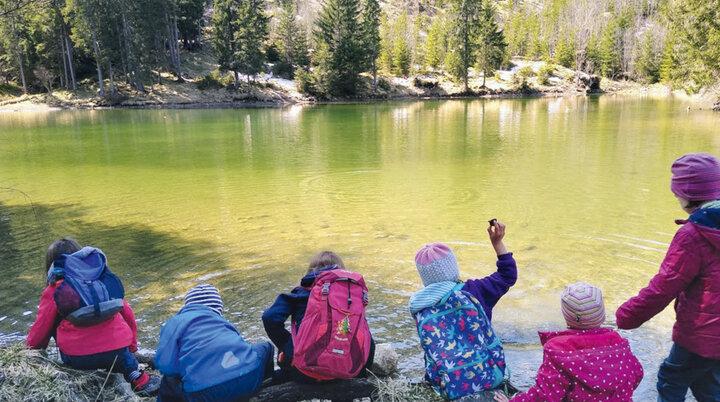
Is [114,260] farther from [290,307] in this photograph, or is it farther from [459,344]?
[459,344]

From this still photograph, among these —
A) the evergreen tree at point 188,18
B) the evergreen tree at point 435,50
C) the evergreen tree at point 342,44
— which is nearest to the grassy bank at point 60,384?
the evergreen tree at point 342,44

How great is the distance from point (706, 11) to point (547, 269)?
3053 cm

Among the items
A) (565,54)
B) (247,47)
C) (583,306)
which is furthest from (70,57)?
(565,54)

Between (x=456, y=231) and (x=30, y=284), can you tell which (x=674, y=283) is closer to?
(x=456, y=231)

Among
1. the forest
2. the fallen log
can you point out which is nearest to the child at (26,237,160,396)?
the fallen log

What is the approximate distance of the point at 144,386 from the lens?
3805 millimetres

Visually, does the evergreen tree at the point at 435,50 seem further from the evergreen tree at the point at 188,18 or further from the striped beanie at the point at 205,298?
the striped beanie at the point at 205,298

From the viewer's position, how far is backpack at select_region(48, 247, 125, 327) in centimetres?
337

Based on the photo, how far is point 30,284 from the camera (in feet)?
21.4

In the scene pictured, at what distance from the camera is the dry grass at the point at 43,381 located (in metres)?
3.33

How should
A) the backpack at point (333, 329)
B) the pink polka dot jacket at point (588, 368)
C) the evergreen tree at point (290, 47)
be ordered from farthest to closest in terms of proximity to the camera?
the evergreen tree at point (290, 47) → the backpack at point (333, 329) → the pink polka dot jacket at point (588, 368)

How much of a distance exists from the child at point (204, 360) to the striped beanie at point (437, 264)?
1.24m

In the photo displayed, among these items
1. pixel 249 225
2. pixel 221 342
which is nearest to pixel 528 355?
pixel 221 342

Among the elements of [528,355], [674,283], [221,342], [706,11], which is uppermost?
[706,11]
